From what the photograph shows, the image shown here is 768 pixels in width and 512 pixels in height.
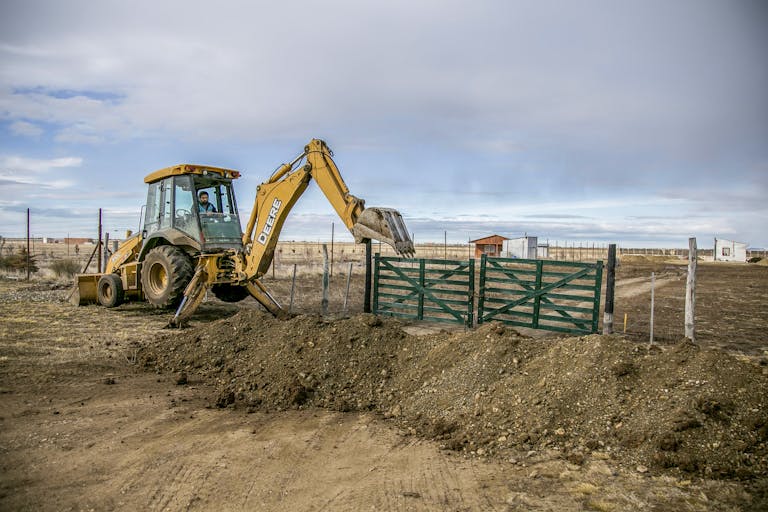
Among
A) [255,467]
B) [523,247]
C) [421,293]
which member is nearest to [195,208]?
[421,293]

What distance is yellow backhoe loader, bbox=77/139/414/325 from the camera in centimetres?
1074

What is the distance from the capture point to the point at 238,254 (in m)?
11.7

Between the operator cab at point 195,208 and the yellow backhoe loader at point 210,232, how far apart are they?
0.02 metres

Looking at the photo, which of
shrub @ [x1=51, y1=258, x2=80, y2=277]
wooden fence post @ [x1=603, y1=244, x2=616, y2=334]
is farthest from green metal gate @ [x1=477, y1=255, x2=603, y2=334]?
shrub @ [x1=51, y1=258, x2=80, y2=277]

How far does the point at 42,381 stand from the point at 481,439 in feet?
20.1

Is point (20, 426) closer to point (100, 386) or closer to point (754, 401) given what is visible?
point (100, 386)

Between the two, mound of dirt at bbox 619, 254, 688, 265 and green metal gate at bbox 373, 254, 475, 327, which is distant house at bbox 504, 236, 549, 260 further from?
green metal gate at bbox 373, 254, 475, 327

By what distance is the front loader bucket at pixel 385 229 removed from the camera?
30.2 ft

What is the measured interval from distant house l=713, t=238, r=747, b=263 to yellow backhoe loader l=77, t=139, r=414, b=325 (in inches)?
2891

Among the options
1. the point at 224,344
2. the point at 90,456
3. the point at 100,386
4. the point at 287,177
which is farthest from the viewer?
the point at 287,177

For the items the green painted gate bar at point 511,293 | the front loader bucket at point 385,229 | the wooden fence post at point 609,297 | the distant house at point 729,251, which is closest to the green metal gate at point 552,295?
the green painted gate bar at point 511,293

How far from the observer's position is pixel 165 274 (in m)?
12.2

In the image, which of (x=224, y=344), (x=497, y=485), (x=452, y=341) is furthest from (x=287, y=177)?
(x=497, y=485)

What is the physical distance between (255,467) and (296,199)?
7.16 meters
